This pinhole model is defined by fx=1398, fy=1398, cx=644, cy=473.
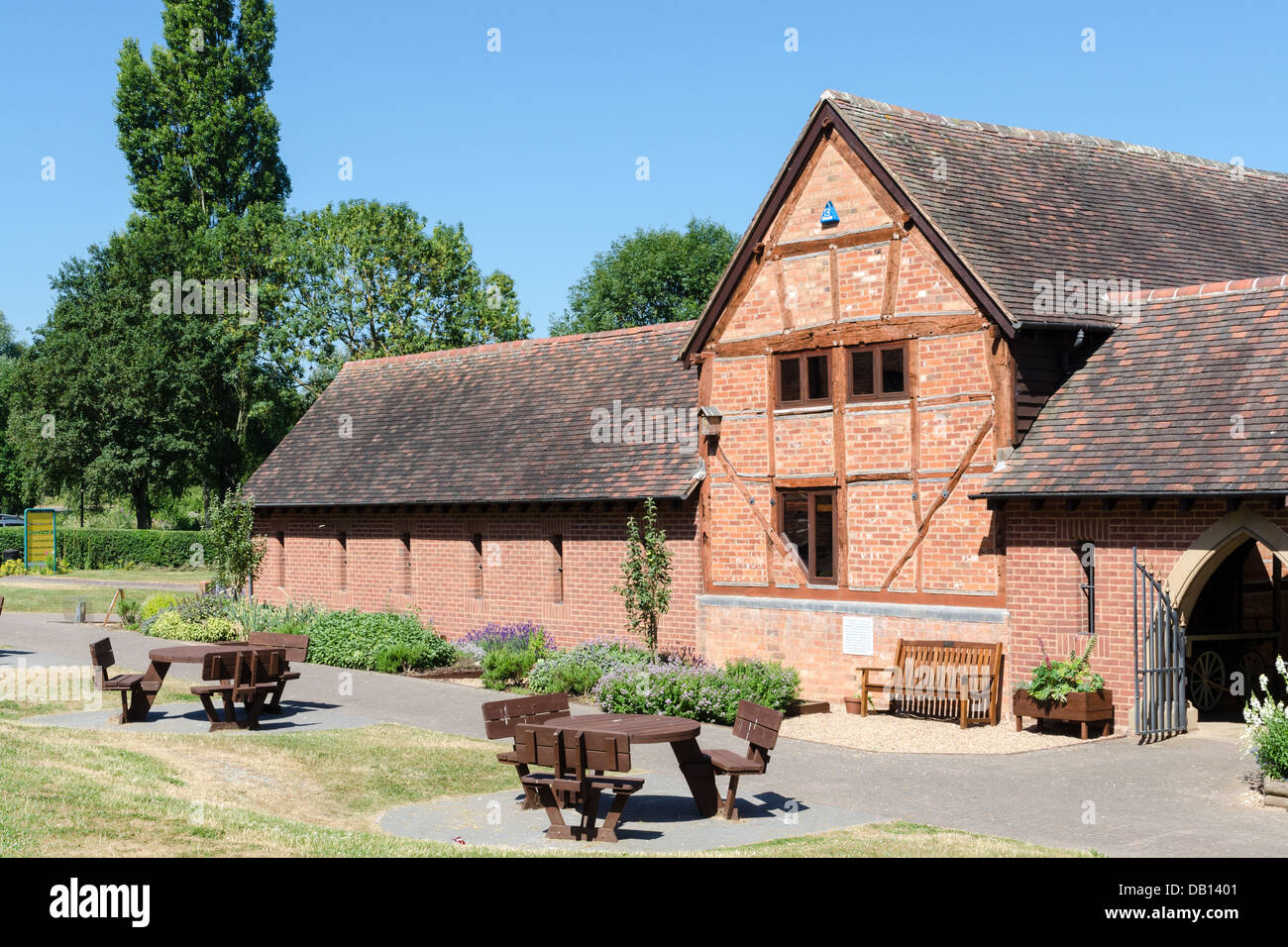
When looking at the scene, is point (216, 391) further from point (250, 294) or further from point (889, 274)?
point (889, 274)

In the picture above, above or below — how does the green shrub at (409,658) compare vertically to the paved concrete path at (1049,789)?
above

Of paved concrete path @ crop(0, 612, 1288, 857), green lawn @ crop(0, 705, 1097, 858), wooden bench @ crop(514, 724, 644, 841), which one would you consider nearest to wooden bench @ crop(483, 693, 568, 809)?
wooden bench @ crop(514, 724, 644, 841)

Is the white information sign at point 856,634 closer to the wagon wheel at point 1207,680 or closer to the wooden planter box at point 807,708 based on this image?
the wooden planter box at point 807,708

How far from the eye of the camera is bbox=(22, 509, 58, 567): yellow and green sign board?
5431 cm

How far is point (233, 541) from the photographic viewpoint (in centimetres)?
3136

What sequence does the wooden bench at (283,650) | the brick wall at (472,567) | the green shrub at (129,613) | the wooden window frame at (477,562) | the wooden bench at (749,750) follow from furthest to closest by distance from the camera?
1. the green shrub at (129,613)
2. the wooden window frame at (477,562)
3. the brick wall at (472,567)
4. the wooden bench at (283,650)
5. the wooden bench at (749,750)

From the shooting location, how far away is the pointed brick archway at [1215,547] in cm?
1672

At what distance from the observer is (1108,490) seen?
1780 centimetres

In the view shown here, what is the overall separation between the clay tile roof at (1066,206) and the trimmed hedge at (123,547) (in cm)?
4080

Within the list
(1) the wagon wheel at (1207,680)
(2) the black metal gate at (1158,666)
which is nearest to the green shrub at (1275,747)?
(2) the black metal gate at (1158,666)

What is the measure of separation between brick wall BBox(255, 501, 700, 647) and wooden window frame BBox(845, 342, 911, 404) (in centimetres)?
380

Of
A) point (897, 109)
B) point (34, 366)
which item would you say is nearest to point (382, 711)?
point (897, 109)

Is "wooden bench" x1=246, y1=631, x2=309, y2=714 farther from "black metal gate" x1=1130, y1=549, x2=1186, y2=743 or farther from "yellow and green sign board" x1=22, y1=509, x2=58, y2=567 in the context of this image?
"yellow and green sign board" x1=22, y1=509, x2=58, y2=567
